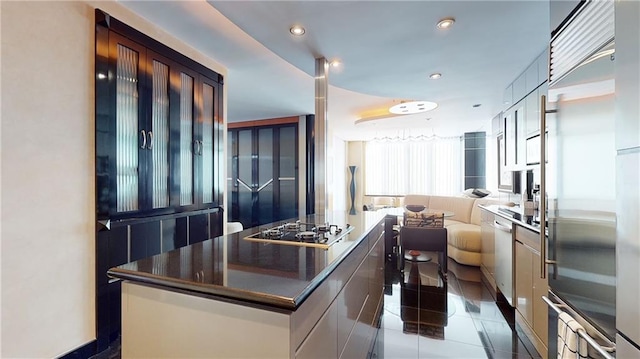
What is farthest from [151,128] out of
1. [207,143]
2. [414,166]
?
[414,166]

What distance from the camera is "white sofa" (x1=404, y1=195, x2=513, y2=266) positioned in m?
3.79

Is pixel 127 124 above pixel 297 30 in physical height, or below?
below

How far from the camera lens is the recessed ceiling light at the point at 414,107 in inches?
169

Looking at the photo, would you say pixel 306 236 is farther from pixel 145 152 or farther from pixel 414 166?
pixel 414 166

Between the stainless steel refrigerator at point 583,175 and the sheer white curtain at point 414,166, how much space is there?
6341mm

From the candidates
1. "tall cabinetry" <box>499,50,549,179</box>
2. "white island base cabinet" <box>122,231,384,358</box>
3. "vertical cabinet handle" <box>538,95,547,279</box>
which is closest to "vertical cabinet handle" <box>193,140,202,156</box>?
"white island base cabinet" <box>122,231,384,358</box>

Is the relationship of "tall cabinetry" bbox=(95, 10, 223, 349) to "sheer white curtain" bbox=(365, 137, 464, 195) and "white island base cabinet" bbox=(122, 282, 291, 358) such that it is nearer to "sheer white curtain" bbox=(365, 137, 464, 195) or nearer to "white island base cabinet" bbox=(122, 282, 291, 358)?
"white island base cabinet" bbox=(122, 282, 291, 358)

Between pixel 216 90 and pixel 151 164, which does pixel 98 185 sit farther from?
pixel 216 90

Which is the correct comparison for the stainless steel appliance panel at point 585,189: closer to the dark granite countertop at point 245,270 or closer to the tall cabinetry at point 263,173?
the dark granite countertop at point 245,270

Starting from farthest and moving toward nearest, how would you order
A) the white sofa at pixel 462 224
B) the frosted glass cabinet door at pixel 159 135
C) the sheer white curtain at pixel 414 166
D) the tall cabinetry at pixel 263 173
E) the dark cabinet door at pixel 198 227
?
the sheer white curtain at pixel 414 166 → the tall cabinetry at pixel 263 173 → the white sofa at pixel 462 224 → the dark cabinet door at pixel 198 227 → the frosted glass cabinet door at pixel 159 135

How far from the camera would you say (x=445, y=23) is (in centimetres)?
190

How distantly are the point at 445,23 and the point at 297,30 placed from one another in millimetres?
1044

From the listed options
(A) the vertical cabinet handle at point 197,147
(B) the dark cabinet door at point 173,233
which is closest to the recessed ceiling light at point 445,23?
(A) the vertical cabinet handle at point 197,147

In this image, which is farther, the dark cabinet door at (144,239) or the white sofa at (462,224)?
the white sofa at (462,224)
